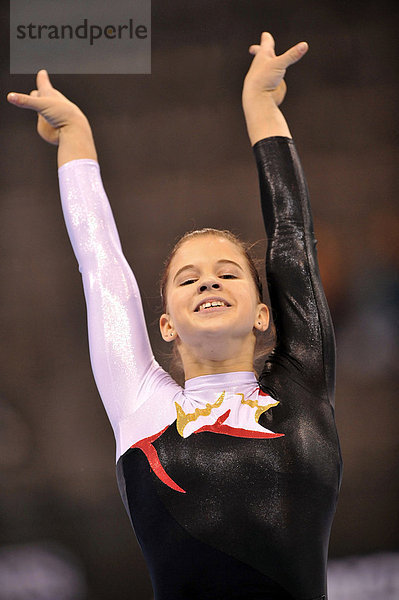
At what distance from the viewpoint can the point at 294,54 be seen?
1683 mm

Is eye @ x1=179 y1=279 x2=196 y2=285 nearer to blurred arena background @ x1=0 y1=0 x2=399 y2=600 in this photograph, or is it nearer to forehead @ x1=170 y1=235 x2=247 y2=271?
forehead @ x1=170 y1=235 x2=247 y2=271

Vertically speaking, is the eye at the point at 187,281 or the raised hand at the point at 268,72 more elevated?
the raised hand at the point at 268,72

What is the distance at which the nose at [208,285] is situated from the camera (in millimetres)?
1522

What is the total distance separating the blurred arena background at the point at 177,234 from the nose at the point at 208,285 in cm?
84

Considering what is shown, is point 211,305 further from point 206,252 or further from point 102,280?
point 102,280

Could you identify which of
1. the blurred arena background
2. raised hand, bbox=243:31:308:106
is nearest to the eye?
raised hand, bbox=243:31:308:106

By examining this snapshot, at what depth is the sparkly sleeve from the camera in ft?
4.88

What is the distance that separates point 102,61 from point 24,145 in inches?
16.7

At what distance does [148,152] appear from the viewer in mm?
2432

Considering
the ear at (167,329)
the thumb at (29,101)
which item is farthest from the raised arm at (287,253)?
the thumb at (29,101)

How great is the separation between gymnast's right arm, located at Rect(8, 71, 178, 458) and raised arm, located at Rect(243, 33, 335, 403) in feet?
0.97

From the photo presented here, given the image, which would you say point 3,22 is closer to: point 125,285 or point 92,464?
point 125,285

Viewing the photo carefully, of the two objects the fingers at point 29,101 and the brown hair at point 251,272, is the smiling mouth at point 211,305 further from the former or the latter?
the fingers at point 29,101

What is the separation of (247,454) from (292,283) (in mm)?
413
